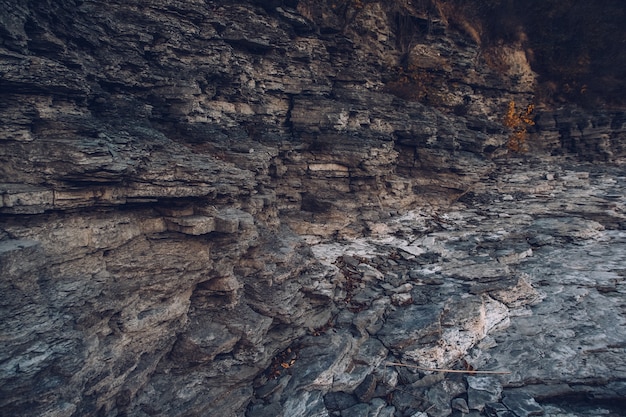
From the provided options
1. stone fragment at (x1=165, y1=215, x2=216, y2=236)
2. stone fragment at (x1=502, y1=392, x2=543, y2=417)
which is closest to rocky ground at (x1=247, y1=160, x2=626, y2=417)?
stone fragment at (x1=502, y1=392, x2=543, y2=417)

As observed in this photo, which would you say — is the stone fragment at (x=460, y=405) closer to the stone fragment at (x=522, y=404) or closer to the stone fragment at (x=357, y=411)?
the stone fragment at (x=522, y=404)

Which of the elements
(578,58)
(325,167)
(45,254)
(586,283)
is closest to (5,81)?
(45,254)

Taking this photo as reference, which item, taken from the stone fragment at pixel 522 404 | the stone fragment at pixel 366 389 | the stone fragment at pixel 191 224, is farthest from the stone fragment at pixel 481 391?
the stone fragment at pixel 191 224

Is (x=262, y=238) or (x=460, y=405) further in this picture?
(x=262, y=238)

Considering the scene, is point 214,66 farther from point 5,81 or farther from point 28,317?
point 28,317

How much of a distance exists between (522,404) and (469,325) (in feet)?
6.51

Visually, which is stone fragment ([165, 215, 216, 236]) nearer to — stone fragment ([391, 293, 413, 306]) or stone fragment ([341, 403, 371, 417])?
stone fragment ([341, 403, 371, 417])

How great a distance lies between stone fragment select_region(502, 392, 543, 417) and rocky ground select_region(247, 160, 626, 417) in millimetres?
22

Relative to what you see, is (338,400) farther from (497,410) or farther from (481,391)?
(497,410)

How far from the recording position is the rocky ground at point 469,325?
845cm

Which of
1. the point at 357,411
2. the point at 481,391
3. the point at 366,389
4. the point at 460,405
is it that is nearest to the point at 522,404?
the point at 481,391

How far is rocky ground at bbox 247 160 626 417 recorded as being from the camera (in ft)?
27.7

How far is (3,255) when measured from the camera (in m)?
6.30

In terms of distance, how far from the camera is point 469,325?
32.2 feet
